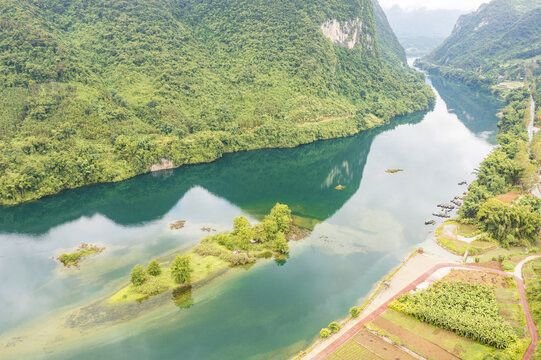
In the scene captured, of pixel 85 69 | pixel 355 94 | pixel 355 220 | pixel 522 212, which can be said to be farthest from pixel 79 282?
pixel 355 94

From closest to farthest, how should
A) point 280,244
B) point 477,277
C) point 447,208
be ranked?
point 477,277 < point 280,244 < point 447,208

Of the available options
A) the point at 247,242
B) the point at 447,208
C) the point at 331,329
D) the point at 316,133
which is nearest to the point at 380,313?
the point at 331,329

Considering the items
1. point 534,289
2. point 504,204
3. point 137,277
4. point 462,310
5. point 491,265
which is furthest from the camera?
point 504,204

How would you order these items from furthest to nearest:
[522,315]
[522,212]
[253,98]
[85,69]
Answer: [253,98]
[85,69]
[522,212]
[522,315]

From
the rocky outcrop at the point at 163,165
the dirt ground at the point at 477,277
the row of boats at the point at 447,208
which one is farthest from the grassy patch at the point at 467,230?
the rocky outcrop at the point at 163,165

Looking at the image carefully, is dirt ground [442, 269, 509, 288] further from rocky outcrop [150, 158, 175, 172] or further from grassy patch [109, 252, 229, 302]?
rocky outcrop [150, 158, 175, 172]

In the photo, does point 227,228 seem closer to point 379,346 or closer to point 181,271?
point 181,271

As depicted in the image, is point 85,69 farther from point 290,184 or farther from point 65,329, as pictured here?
point 65,329
